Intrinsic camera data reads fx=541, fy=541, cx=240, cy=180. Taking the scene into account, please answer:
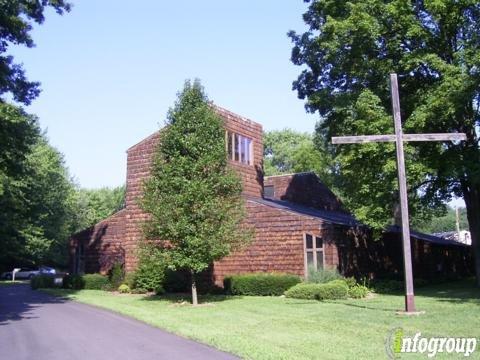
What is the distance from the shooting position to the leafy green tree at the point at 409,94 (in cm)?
2120

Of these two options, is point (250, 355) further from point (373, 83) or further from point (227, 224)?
point (373, 83)

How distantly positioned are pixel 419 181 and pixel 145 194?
1128 cm

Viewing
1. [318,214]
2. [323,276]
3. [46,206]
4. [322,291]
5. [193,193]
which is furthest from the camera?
[46,206]

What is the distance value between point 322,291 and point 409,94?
32.6ft

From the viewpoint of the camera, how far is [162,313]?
17547 millimetres

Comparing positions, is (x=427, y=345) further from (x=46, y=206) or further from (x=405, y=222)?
(x=46, y=206)

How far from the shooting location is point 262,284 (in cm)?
2378

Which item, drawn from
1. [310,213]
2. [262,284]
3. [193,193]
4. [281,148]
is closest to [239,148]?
[310,213]

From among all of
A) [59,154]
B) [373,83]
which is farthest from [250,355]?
[59,154]

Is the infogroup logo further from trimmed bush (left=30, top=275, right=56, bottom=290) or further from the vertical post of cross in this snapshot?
trimmed bush (left=30, top=275, right=56, bottom=290)

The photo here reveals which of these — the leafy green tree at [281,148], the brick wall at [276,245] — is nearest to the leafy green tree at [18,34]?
the brick wall at [276,245]

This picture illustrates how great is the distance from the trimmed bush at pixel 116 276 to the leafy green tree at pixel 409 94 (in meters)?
13.5

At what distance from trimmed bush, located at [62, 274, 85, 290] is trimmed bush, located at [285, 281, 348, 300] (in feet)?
48.4

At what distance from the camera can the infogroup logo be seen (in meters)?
9.89
